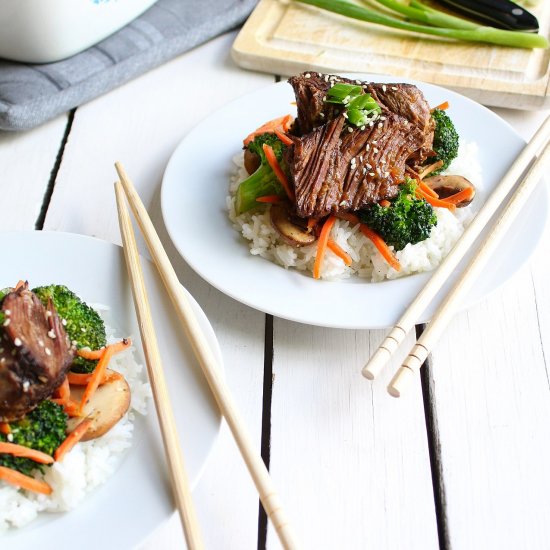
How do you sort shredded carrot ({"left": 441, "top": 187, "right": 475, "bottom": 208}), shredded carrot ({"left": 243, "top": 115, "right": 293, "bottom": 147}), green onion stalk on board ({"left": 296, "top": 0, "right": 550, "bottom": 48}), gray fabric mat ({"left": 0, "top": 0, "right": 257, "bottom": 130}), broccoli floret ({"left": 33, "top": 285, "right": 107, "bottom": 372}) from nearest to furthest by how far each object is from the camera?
broccoli floret ({"left": 33, "top": 285, "right": 107, "bottom": 372})
shredded carrot ({"left": 441, "top": 187, "right": 475, "bottom": 208})
shredded carrot ({"left": 243, "top": 115, "right": 293, "bottom": 147})
gray fabric mat ({"left": 0, "top": 0, "right": 257, "bottom": 130})
green onion stalk on board ({"left": 296, "top": 0, "right": 550, "bottom": 48})

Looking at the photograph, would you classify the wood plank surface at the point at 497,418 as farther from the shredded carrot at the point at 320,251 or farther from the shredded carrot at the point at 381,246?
the shredded carrot at the point at 320,251

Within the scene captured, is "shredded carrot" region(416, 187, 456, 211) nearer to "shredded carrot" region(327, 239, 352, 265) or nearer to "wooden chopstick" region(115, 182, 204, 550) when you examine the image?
"shredded carrot" region(327, 239, 352, 265)

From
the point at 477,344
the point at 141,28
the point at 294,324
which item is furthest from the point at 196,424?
the point at 141,28

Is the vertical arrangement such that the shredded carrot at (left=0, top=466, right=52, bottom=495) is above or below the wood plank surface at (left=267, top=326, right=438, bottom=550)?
below

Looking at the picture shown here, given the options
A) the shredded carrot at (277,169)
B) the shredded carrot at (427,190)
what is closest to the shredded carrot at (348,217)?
the shredded carrot at (277,169)

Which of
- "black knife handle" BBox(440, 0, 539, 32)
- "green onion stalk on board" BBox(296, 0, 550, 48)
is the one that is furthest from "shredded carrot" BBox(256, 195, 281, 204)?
"black knife handle" BBox(440, 0, 539, 32)

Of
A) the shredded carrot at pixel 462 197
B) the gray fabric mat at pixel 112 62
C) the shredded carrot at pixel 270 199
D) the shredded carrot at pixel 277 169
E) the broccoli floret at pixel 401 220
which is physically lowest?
the gray fabric mat at pixel 112 62

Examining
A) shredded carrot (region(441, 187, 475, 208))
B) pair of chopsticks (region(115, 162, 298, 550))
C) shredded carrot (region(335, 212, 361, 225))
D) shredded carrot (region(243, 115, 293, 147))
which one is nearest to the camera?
pair of chopsticks (region(115, 162, 298, 550))
